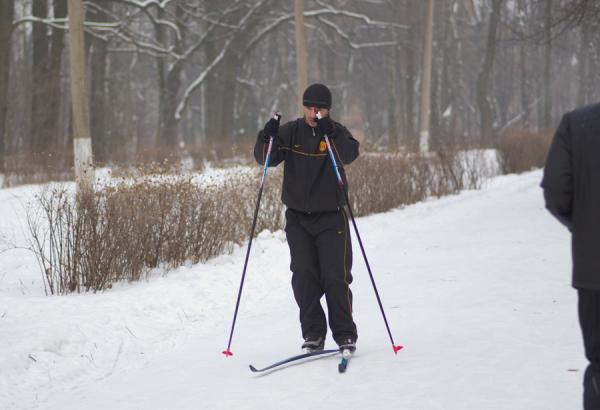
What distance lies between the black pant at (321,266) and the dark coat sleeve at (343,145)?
414 mm

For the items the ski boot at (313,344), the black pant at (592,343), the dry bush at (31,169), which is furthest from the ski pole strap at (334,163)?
the dry bush at (31,169)

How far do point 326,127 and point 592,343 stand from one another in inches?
120

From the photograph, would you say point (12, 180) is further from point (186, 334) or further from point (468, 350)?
point (468, 350)

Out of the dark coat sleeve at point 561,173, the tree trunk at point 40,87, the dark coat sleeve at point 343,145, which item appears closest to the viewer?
the dark coat sleeve at point 561,173

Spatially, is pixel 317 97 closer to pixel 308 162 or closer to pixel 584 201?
pixel 308 162

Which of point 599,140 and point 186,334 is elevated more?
point 599,140

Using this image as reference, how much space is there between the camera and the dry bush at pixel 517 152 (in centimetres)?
2898

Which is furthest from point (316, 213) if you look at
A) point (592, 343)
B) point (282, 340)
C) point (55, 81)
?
point (55, 81)

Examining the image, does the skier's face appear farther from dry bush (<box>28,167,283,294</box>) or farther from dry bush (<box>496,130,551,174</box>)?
dry bush (<box>496,130,551,174</box>)

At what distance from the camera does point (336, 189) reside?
663 centimetres

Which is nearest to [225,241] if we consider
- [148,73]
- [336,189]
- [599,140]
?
[336,189]

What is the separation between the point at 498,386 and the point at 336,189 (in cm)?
185

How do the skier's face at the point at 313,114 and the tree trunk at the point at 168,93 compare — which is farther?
the tree trunk at the point at 168,93

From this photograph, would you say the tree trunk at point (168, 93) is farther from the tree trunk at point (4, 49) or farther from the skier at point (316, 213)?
the skier at point (316, 213)
